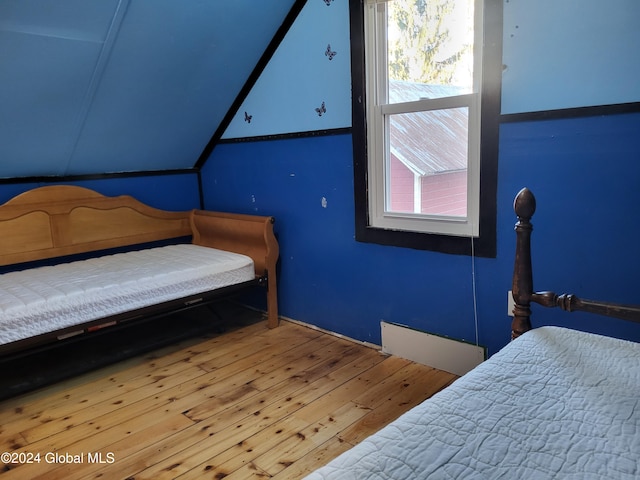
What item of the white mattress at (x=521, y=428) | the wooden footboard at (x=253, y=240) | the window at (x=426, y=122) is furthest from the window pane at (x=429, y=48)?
the white mattress at (x=521, y=428)

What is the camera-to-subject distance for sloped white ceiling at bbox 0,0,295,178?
230cm

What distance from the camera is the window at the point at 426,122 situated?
2156 millimetres

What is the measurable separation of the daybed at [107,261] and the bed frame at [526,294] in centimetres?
181

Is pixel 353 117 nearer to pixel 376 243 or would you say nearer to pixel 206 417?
pixel 376 243

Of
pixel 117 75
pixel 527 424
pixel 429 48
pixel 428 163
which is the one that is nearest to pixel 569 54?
pixel 429 48

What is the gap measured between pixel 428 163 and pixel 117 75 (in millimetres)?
1844

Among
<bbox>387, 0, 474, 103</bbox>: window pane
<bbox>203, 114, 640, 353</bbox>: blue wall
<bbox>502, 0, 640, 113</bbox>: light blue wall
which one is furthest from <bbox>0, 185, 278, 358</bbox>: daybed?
<bbox>502, 0, 640, 113</bbox>: light blue wall

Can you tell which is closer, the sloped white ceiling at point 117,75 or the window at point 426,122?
the window at point 426,122

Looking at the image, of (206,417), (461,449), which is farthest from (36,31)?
(461,449)

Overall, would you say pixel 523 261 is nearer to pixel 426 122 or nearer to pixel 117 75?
pixel 426 122

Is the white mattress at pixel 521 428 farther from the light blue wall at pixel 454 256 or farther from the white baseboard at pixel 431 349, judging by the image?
the white baseboard at pixel 431 349

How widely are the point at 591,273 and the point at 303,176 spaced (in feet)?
5.69

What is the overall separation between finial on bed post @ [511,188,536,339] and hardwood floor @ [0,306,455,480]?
0.81 m

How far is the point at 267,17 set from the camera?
283 centimetres
